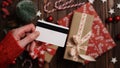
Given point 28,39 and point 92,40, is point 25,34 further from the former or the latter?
point 92,40

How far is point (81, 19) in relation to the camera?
89 cm

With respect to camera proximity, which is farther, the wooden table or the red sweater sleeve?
the wooden table

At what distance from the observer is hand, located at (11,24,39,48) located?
781mm

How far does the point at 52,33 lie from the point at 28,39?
0.10 meters

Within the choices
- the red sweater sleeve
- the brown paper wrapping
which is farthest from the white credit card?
the red sweater sleeve

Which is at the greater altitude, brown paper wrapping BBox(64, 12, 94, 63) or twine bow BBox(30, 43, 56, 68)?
brown paper wrapping BBox(64, 12, 94, 63)

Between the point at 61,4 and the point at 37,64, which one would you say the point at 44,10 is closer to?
the point at 61,4

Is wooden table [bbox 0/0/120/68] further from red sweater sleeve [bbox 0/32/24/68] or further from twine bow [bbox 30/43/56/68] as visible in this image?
red sweater sleeve [bbox 0/32/24/68]

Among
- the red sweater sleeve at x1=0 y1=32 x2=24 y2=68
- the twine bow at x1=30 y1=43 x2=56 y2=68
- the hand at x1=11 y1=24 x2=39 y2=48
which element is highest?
the hand at x1=11 y1=24 x2=39 y2=48

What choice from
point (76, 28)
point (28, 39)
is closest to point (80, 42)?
point (76, 28)

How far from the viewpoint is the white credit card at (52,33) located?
87 centimetres

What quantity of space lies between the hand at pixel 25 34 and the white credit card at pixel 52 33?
4 cm

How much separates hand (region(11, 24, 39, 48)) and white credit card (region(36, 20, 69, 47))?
0.04 m

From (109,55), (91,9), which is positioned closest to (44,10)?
(91,9)
